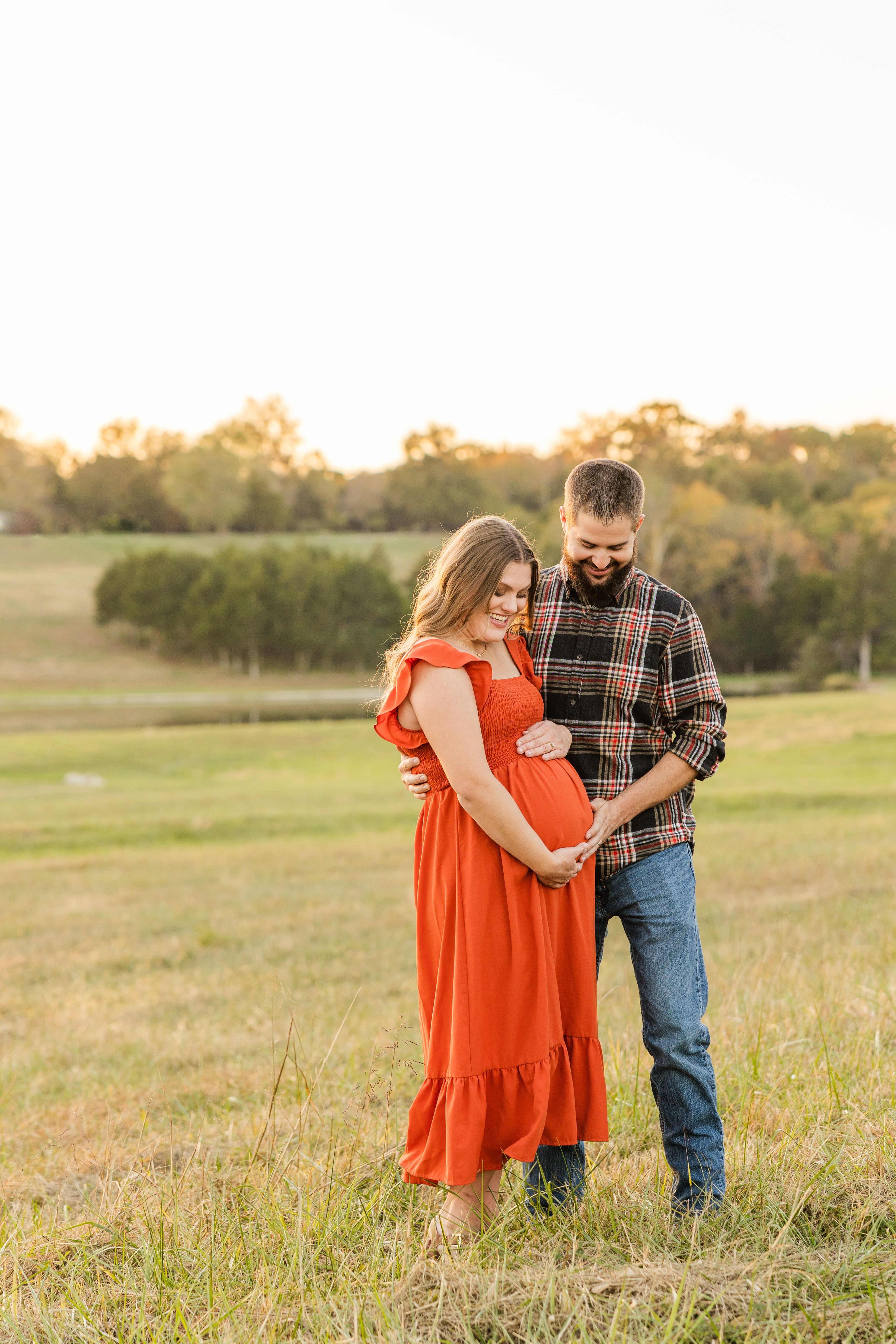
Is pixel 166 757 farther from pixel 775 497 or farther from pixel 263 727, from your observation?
pixel 775 497

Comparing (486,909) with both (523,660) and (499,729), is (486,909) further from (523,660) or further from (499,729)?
(523,660)

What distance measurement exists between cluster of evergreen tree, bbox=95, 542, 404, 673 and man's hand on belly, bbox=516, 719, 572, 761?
174 ft

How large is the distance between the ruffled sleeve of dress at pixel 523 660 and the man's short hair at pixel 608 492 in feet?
1.38

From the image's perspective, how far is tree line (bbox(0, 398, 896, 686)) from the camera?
55656 millimetres

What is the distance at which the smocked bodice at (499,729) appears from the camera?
110 inches

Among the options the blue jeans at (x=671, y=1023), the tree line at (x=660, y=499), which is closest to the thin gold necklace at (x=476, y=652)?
the blue jeans at (x=671, y=1023)

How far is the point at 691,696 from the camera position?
9.83 ft

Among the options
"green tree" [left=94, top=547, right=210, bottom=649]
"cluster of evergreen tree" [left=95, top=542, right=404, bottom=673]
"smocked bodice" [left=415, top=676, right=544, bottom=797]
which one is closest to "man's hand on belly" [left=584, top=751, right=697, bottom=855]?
"smocked bodice" [left=415, top=676, right=544, bottom=797]

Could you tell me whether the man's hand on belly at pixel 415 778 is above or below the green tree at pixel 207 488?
below

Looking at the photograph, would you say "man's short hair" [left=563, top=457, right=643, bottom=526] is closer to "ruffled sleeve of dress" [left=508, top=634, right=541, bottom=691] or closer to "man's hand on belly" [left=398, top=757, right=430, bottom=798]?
"ruffled sleeve of dress" [left=508, top=634, right=541, bottom=691]

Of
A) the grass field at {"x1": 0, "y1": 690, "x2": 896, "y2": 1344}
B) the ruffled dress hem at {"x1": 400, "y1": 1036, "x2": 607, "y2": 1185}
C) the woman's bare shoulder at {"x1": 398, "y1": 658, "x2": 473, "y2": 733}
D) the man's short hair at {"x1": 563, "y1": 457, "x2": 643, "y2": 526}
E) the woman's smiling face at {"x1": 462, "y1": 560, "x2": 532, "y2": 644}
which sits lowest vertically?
the grass field at {"x1": 0, "y1": 690, "x2": 896, "y2": 1344}

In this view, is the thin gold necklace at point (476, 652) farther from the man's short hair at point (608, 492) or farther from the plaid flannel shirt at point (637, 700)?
the man's short hair at point (608, 492)

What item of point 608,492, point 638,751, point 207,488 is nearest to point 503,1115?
point 638,751

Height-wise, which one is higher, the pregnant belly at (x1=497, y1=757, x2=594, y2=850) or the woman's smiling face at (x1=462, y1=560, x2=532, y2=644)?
the woman's smiling face at (x1=462, y1=560, x2=532, y2=644)
